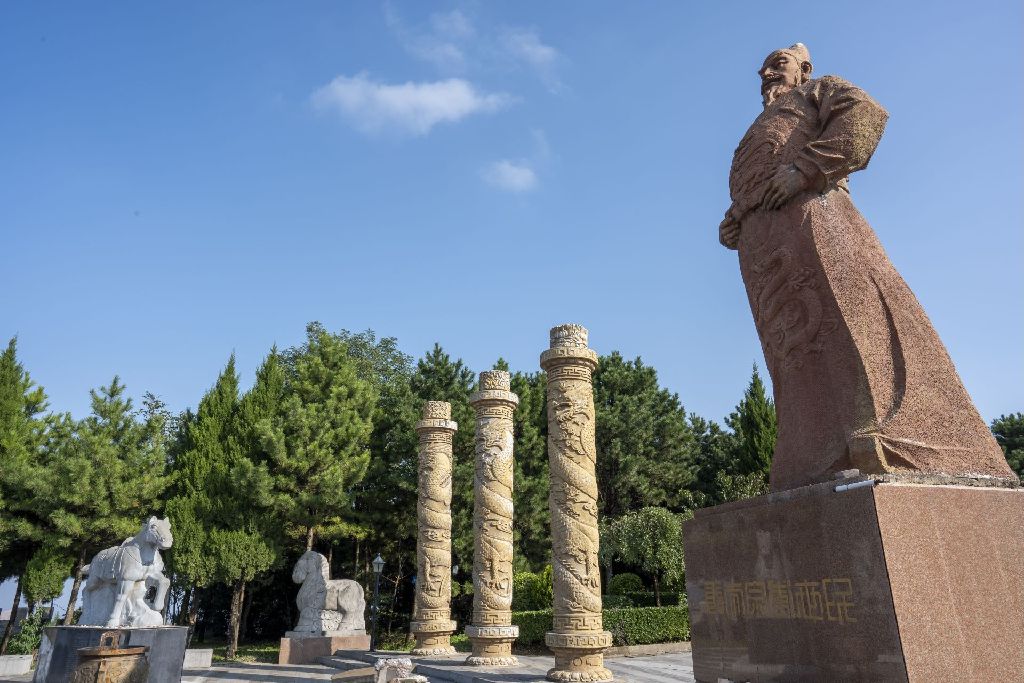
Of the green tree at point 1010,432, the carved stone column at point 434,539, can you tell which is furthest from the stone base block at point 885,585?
the green tree at point 1010,432

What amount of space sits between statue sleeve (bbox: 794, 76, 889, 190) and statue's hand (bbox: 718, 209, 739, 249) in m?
0.71

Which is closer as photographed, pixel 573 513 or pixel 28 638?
pixel 573 513

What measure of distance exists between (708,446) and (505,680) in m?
21.1

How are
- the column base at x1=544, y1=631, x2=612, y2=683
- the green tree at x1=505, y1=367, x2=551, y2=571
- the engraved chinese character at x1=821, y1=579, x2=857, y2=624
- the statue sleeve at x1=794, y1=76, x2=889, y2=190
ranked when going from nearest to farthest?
the engraved chinese character at x1=821, y1=579, x2=857, y2=624, the statue sleeve at x1=794, y1=76, x2=889, y2=190, the column base at x1=544, y1=631, x2=612, y2=683, the green tree at x1=505, y1=367, x2=551, y2=571

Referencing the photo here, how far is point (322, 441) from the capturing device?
788 inches

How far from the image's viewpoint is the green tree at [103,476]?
17406 millimetres

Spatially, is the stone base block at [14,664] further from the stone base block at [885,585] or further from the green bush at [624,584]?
the stone base block at [885,585]

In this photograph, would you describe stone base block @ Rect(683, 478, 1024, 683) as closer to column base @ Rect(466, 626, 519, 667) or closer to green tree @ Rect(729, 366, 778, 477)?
column base @ Rect(466, 626, 519, 667)

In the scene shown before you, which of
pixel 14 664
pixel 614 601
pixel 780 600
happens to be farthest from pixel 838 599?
pixel 14 664

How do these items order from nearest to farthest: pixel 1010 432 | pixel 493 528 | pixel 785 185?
pixel 785 185 < pixel 493 528 < pixel 1010 432

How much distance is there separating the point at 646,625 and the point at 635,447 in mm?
7869

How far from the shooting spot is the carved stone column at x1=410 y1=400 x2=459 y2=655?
13.5m

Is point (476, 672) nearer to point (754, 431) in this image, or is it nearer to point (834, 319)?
point (834, 319)

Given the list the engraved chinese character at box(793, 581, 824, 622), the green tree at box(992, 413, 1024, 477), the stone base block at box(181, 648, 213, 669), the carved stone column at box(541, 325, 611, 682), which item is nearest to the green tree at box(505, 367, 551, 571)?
the stone base block at box(181, 648, 213, 669)
